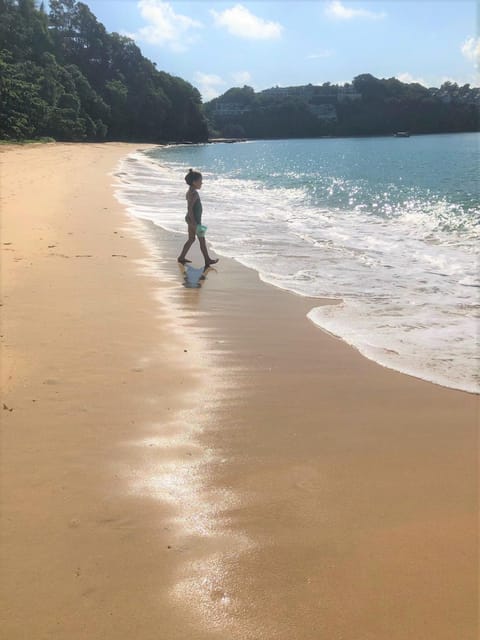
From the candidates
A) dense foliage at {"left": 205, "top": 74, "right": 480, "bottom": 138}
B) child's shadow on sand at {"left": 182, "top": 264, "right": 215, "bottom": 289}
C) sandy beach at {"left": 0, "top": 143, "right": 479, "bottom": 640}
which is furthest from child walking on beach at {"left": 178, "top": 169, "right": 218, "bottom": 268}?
dense foliage at {"left": 205, "top": 74, "right": 480, "bottom": 138}

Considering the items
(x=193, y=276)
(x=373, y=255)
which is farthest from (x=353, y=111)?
(x=193, y=276)

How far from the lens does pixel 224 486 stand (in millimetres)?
2844

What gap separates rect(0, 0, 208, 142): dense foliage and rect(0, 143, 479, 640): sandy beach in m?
51.3

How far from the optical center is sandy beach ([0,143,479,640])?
2.09 m

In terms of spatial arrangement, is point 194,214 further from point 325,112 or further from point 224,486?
point 325,112

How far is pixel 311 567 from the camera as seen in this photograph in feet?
7.54

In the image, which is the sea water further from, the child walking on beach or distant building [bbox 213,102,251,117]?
distant building [bbox 213,102,251,117]

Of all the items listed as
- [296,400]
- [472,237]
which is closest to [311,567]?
[296,400]

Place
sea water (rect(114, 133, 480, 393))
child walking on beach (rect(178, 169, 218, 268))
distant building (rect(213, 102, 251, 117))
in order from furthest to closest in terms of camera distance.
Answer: distant building (rect(213, 102, 251, 117)) → child walking on beach (rect(178, 169, 218, 268)) → sea water (rect(114, 133, 480, 393))

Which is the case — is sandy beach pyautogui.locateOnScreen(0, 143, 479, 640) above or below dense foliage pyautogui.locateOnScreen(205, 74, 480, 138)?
below

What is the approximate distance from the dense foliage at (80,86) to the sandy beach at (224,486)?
5132cm

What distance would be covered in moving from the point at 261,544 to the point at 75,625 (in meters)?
0.83

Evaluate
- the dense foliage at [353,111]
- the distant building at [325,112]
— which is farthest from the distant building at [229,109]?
the distant building at [325,112]

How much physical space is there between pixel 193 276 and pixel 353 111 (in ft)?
540
